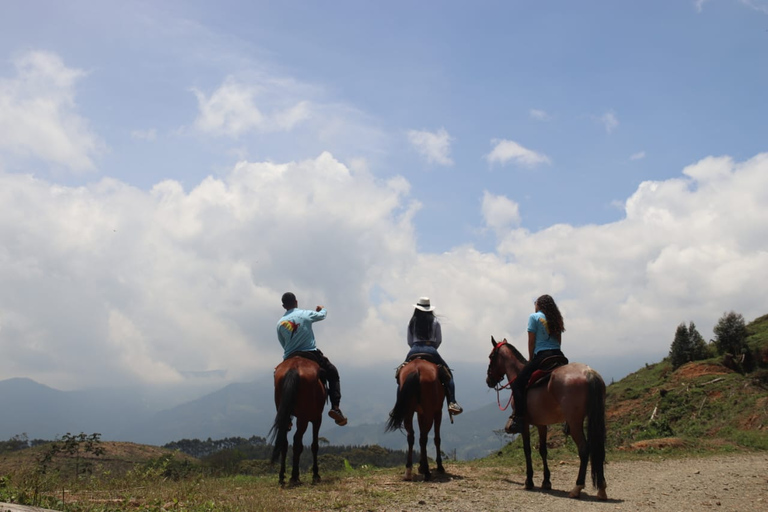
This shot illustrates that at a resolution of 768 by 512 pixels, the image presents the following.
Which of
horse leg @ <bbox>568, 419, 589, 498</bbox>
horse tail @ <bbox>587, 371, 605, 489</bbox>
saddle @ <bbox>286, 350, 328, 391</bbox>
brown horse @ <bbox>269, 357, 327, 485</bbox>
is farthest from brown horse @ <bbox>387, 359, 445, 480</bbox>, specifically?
horse tail @ <bbox>587, 371, 605, 489</bbox>

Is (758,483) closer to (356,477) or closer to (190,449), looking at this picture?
(356,477)

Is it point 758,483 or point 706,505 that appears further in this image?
point 758,483

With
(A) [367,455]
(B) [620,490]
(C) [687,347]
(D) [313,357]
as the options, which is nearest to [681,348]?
(C) [687,347]

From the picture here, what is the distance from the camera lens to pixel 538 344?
986 centimetres

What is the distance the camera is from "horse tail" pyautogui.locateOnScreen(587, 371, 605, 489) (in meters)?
8.52

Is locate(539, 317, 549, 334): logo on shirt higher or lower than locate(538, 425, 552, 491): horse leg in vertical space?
higher

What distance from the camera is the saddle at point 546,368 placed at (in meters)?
9.56

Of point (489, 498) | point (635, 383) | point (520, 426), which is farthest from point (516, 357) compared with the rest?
point (635, 383)

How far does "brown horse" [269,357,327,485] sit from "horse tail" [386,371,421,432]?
144cm

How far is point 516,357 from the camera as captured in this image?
10930mm

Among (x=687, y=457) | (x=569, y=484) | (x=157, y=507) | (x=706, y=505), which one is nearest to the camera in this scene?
(x=157, y=507)

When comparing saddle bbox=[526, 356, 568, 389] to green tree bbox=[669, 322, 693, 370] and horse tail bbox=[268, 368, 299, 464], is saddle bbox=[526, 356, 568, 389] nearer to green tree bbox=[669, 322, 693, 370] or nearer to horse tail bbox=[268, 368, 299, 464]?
horse tail bbox=[268, 368, 299, 464]

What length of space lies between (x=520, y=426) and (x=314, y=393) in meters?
3.87

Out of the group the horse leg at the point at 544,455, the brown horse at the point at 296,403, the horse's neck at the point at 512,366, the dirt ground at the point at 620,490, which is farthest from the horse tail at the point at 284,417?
the horse leg at the point at 544,455
